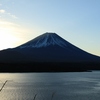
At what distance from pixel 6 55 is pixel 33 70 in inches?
1781

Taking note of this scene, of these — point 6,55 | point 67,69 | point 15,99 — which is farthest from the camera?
point 6,55

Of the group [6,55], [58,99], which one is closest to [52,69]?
[6,55]

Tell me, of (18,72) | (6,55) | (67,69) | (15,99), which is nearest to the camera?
(15,99)

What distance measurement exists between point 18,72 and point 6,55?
4360cm

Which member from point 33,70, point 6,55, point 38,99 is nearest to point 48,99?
point 38,99

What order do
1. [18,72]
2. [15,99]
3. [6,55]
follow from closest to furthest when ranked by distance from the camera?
[15,99], [18,72], [6,55]

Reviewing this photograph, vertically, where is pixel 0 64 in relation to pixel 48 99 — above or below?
above

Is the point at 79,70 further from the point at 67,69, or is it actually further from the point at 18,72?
the point at 18,72

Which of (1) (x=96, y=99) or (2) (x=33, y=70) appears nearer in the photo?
(1) (x=96, y=99)

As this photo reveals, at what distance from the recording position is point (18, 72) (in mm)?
155625

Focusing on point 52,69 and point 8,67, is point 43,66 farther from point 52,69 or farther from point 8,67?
point 8,67

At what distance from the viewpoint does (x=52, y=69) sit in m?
164

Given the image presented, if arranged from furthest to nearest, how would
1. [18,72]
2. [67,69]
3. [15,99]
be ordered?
[67,69]
[18,72]
[15,99]

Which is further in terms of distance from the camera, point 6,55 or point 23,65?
point 6,55
